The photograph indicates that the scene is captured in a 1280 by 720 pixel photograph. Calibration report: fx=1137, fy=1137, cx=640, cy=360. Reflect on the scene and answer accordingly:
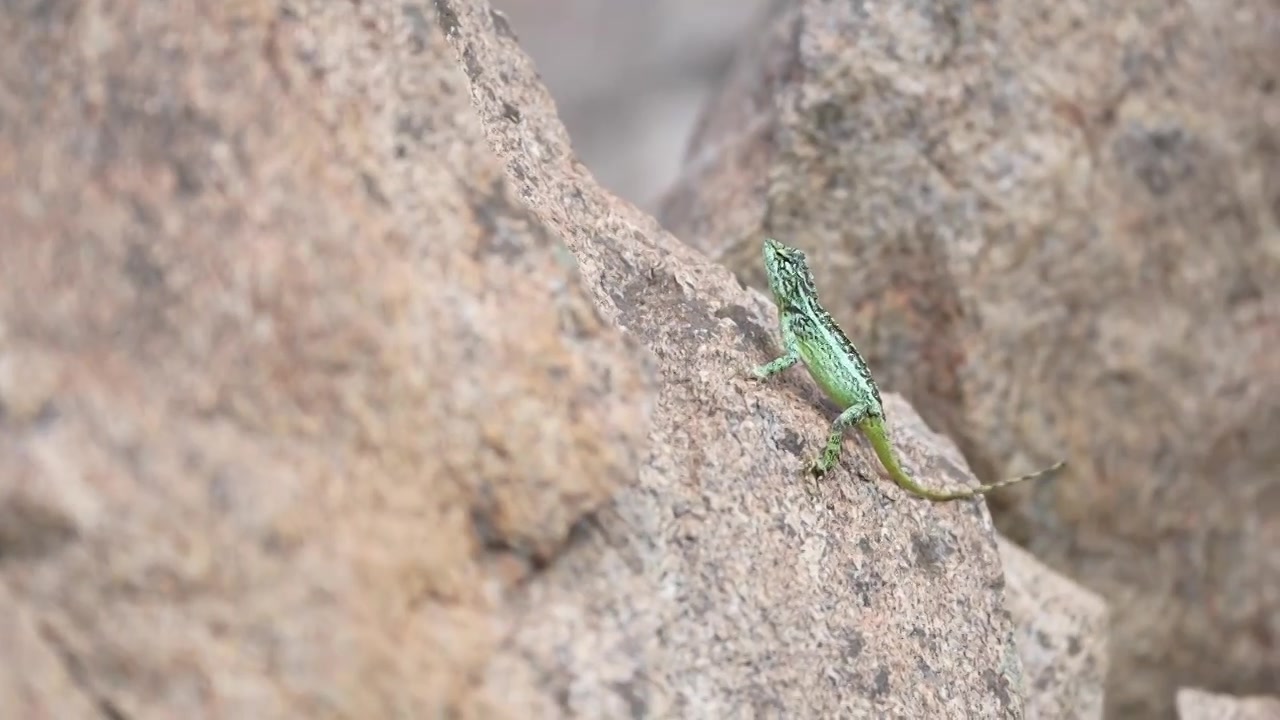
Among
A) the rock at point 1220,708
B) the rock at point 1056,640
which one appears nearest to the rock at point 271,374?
the rock at point 1056,640

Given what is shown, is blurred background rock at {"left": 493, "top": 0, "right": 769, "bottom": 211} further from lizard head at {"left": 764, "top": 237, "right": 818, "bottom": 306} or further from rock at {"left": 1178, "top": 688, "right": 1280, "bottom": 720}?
rock at {"left": 1178, "top": 688, "right": 1280, "bottom": 720}

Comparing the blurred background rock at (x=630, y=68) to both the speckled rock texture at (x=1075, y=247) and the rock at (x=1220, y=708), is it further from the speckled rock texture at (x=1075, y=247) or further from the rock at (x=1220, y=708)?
the rock at (x=1220, y=708)

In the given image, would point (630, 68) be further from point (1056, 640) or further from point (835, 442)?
point (835, 442)

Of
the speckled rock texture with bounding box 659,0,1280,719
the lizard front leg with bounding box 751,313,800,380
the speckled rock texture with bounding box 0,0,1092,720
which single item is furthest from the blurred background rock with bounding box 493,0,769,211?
the speckled rock texture with bounding box 0,0,1092,720

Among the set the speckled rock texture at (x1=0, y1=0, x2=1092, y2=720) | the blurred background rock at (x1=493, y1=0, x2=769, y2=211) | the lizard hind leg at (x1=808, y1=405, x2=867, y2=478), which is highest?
the blurred background rock at (x1=493, y1=0, x2=769, y2=211)

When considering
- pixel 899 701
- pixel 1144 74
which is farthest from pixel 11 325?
pixel 1144 74

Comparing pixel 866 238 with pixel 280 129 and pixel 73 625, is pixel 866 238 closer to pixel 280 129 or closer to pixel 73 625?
pixel 280 129
